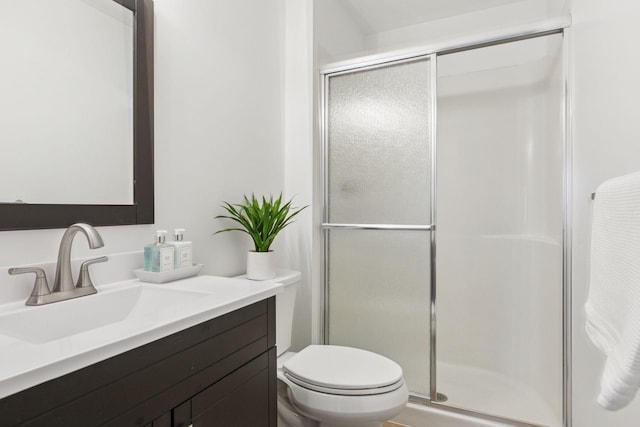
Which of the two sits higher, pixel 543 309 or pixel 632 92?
pixel 632 92

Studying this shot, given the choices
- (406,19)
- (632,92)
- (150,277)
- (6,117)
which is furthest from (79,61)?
(406,19)

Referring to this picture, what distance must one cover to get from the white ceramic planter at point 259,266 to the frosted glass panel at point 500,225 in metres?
1.26

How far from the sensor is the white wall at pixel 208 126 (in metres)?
1.29

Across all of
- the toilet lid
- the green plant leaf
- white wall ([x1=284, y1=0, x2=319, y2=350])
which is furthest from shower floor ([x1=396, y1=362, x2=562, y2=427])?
the green plant leaf

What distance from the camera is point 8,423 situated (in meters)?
0.52

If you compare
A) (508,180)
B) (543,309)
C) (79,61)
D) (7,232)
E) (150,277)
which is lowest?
(543,309)

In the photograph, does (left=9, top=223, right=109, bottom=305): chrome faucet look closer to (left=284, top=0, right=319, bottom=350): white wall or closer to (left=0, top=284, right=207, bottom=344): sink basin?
(left=0, top=284, right=207, bottom=344): sink basin

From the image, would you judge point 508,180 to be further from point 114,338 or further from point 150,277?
point 114,338

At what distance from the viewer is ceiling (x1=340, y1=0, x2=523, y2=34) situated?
2.32 m

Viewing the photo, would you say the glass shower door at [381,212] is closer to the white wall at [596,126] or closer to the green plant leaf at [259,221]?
the green plant leaf at [259,221]

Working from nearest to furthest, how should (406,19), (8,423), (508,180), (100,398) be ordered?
(8,423), (100,398), (508,180), (406,19)

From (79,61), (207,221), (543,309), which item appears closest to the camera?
(79,61)

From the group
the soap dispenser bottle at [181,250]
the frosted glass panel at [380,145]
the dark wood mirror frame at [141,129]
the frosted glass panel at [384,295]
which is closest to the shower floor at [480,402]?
the frosted glass panel at [384,295]

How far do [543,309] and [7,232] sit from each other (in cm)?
247
